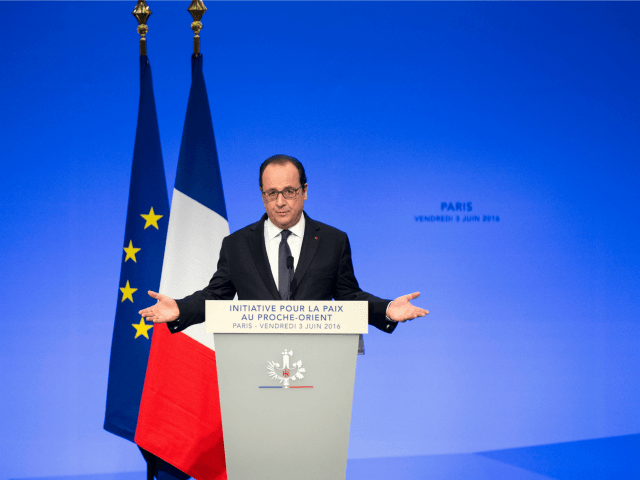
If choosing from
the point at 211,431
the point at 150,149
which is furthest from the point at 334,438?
the point at 150,149

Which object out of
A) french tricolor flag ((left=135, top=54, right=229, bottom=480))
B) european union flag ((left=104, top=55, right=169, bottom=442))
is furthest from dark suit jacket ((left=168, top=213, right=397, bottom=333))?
european union flag ((left=104, top=55, right=169, bottom=442))

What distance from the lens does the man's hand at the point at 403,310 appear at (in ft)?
5.36

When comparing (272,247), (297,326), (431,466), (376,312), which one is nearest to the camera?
(297,326)

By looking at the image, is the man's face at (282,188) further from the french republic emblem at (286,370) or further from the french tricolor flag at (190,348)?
the french tricolor flag at (190,348)

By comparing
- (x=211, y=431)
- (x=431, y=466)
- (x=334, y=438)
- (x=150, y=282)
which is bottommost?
(x=431, y=466)

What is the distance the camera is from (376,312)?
5.67 ft

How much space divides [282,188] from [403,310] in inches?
22.3

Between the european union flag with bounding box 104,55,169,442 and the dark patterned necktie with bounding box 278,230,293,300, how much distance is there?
4.00 ft

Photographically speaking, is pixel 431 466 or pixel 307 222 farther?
pixel 431 466

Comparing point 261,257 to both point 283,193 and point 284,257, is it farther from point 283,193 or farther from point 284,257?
point 283,193

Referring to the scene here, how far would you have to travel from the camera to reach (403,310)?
1.66 meters

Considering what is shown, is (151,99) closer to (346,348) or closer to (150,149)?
(150,149)

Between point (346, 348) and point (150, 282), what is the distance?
1633 millimetres

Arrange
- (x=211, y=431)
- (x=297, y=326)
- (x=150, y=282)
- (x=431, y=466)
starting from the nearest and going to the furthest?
(x=297, y=326) < (x=211, y=431) < (x=150, y=282) < (x=431, y=466)
